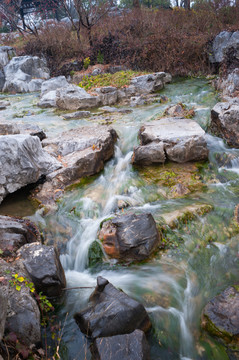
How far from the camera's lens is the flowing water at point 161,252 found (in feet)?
10.8

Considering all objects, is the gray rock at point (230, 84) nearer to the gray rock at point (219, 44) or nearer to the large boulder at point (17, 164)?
the gray rock at point (219, 44)

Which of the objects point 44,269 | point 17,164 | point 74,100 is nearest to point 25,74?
point 74,100

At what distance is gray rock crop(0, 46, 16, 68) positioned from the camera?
1836cm

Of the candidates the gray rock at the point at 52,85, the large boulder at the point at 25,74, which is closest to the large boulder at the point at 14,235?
the gray rock at the point at 52,85

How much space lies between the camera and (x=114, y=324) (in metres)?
3.02

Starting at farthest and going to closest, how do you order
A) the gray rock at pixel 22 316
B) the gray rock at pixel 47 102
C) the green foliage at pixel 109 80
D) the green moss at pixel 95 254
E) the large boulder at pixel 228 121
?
the green foliage at pixel 109 80, the gray rock at pixel 47 102, the large boulder at pixel 228 121, the green moss at pixel 95 254, the gray rock at pixel 22 316

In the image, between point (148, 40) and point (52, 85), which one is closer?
point (52, 85)

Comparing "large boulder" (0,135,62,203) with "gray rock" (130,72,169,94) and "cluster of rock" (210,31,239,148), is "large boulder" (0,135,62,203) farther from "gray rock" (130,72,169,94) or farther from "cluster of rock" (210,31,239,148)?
"gray rock" (130,72,169,94)

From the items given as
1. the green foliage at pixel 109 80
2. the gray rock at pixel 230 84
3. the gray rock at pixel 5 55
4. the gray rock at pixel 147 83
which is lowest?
the gray rock at pixel 230 84

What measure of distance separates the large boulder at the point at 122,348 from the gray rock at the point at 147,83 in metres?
11.1

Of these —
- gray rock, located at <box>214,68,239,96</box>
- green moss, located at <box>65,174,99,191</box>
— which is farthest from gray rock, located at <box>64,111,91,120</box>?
gray rock, located at <box>214,68,239,96</box>

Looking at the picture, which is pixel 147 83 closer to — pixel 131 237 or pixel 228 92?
pixel 228 92

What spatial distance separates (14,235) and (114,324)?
85.3 inches

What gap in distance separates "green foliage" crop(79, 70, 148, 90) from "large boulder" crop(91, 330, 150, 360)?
1127cm
